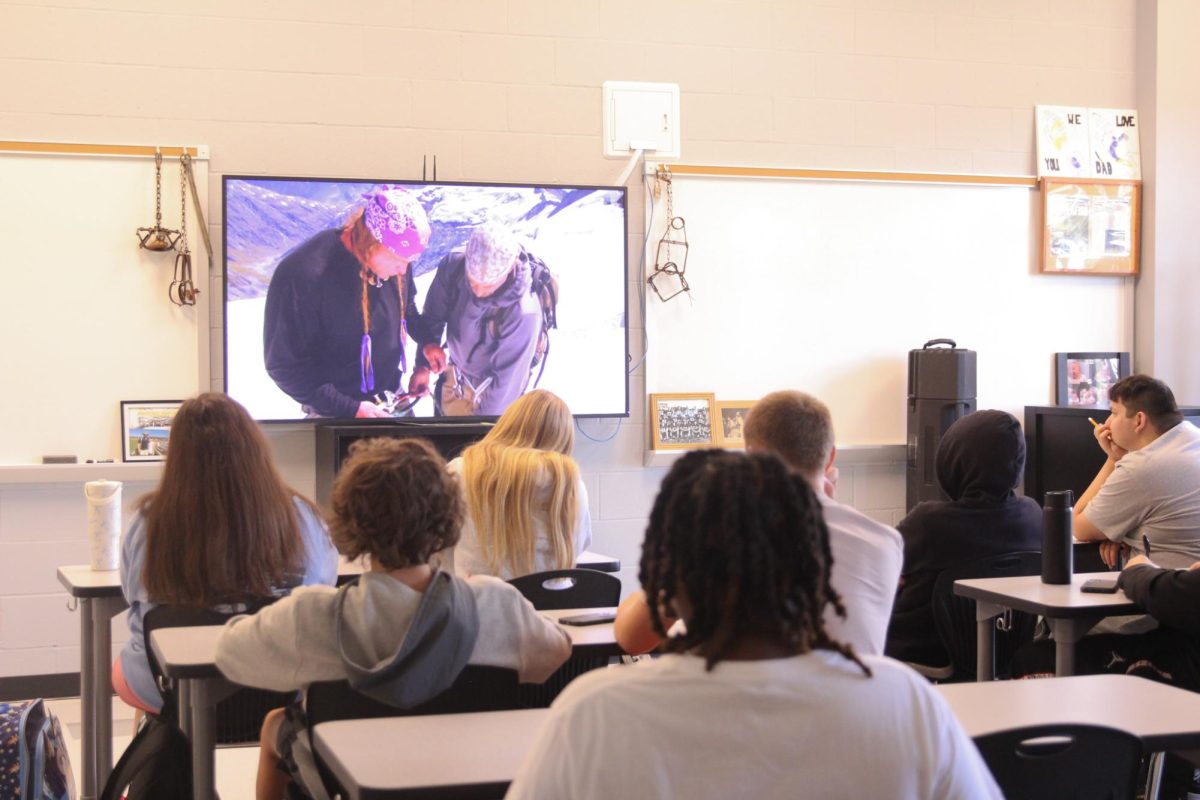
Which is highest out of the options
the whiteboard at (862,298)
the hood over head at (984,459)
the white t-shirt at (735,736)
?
the whiteboard at (862,298)

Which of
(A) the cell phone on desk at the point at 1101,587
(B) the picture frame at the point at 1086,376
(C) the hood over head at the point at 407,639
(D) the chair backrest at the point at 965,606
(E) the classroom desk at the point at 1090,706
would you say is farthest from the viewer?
(B) the picture frame at the point at 1086,376

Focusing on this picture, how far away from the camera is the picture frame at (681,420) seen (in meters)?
5.20

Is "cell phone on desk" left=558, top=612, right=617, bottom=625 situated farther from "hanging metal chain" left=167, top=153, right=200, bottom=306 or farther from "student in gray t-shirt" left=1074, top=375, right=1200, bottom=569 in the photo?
"hanging metal chain" left=167, top=153, right=200, bottom=306

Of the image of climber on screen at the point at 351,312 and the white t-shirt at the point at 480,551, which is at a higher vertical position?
the image of climber on screen at the point at 351,312

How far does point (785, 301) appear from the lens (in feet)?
17.5

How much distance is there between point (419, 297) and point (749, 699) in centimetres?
384

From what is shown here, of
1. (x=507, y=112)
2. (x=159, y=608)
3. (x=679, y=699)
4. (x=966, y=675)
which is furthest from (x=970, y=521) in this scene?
(x=507, y=112)

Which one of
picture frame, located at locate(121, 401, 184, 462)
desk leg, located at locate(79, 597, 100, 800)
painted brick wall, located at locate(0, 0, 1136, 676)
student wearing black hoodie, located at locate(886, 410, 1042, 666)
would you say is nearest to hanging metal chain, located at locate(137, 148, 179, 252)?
painted brick wall, located at locate(0, 0, 1136, 676)

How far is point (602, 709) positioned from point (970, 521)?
7.48 ft

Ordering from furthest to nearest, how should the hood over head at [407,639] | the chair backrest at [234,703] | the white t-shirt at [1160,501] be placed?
the white t-shirt at [1160,501], the chair backrest at [234,703], the hood over head at [407,639]

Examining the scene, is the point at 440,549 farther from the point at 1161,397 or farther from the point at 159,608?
the point at 1161,397

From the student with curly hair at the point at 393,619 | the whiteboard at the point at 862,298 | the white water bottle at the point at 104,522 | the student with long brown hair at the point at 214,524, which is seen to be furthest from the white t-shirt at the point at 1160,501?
the white water bottle at the point at 104,522

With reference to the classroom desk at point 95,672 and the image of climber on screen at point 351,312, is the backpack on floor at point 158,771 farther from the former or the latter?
the image of climber on screen at point 351,312

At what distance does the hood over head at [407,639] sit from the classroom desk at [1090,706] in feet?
2.44
